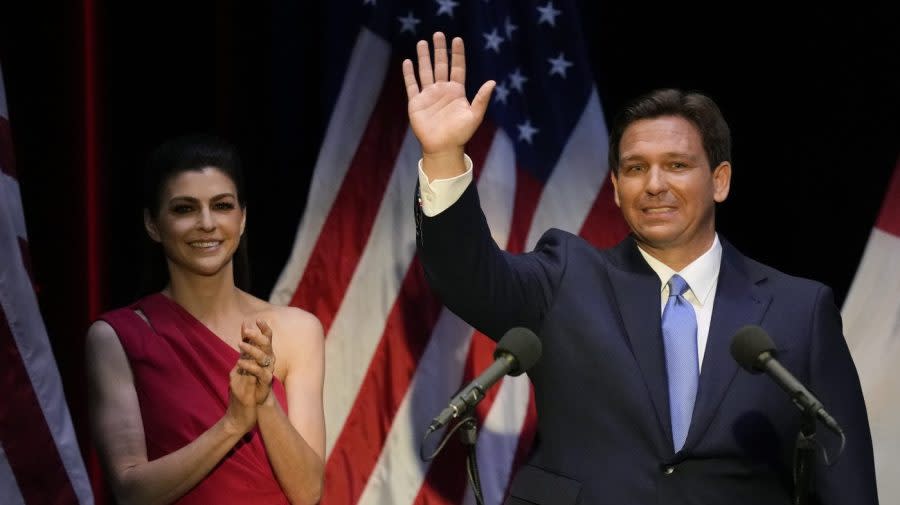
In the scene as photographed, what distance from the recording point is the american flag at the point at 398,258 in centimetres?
343

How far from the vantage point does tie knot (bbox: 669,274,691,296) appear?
83.5 inches

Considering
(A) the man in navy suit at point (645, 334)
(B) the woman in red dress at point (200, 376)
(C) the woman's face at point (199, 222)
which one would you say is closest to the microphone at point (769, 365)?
(A) the man in navy suit at point (645, 334)

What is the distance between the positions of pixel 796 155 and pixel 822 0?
18.4 inches

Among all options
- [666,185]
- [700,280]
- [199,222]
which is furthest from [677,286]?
[199,222]

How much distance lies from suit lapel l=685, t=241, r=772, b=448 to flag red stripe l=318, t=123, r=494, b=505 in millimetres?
1407

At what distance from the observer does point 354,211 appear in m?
3.48

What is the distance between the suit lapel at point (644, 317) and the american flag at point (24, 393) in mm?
1272

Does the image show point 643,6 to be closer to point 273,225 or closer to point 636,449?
point 273,225

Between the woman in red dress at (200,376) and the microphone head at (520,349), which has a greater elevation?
the microphone head at (520,349)

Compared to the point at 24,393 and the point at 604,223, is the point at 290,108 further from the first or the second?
the point at 24,393

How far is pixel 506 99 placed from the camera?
11.7 feet

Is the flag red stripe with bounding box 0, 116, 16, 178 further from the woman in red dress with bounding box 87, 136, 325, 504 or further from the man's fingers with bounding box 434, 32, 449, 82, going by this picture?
the man's fingers with bounding box 434, 32, 449, 82

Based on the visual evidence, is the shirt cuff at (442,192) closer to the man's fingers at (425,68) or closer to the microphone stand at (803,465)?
the man's fingers at (425,68)

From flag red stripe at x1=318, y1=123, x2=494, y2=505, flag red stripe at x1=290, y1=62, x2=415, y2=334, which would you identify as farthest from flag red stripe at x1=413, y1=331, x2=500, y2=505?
flag red stripe at x1=290, y1=62, x2=415, y2=334
